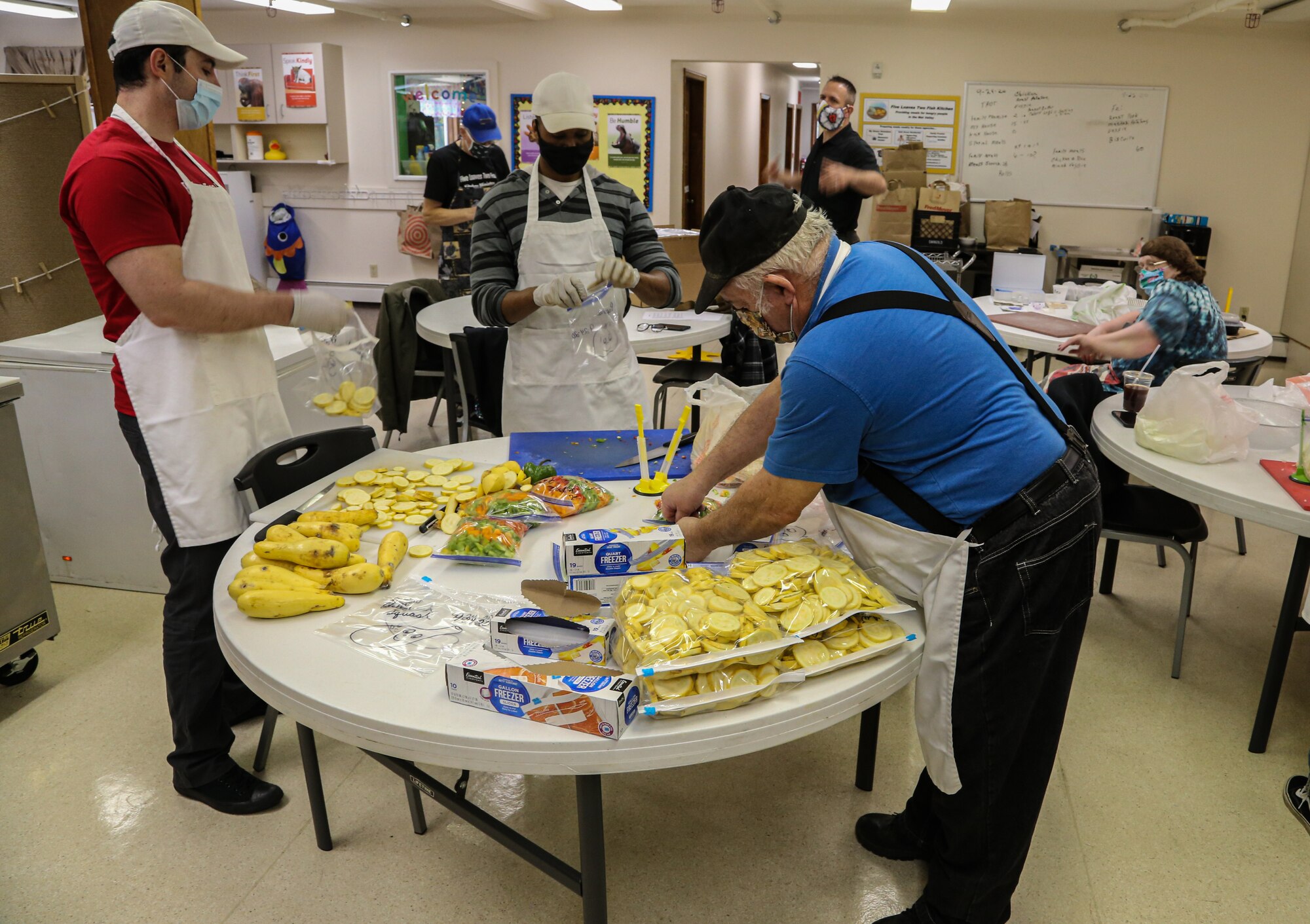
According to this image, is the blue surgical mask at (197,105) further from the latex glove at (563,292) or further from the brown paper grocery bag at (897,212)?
the brown paper grocery bag at (897,212)

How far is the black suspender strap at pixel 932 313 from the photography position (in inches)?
57.3

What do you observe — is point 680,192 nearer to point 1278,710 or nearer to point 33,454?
point 33,454

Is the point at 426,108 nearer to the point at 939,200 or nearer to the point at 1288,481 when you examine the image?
the point at 939,200

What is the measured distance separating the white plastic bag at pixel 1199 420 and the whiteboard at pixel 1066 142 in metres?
6.53

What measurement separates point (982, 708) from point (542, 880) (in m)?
1.12

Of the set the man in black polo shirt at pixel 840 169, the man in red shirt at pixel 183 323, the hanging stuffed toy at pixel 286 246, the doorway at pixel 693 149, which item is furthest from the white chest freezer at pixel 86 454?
the doorway at pixel 693 149

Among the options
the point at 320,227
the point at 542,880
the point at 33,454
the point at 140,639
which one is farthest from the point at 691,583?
the point at 320,227

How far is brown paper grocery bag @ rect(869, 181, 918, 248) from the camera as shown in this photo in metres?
8.29

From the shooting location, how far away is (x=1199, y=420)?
8.36 feet

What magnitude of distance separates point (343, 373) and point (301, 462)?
32 centimetres

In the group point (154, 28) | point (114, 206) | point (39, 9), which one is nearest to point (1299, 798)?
point (114, 206)

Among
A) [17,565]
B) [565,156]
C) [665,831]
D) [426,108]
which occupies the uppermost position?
[426,108]

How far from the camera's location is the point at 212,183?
7.11 feet

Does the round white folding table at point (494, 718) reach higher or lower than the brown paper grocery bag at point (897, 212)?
lower
